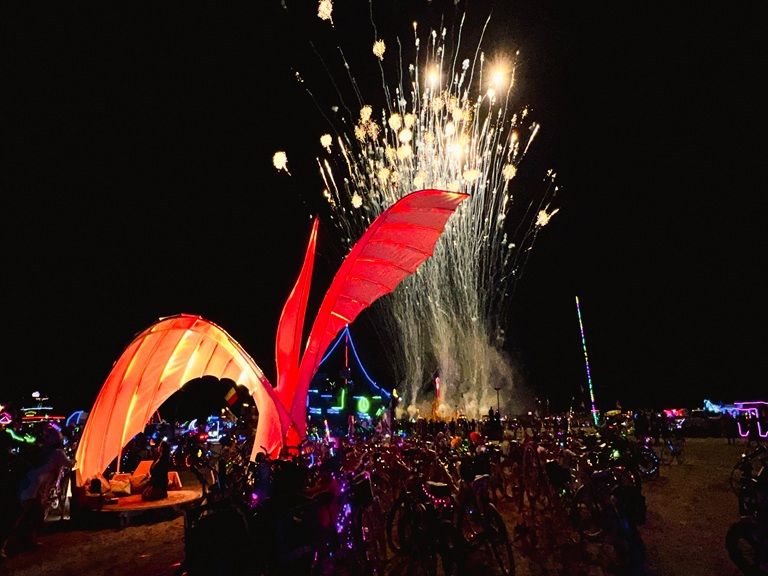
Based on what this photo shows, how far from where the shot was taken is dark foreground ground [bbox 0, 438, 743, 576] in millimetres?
5855

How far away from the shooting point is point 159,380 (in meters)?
13.1

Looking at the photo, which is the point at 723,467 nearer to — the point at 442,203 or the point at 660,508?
the point at 660,508

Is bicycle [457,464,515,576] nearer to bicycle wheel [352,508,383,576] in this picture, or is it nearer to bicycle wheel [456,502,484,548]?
bicycle wheel [456,502,484,548]

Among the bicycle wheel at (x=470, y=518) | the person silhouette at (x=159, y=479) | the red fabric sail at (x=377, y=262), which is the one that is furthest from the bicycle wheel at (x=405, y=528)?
the red fabric sail at (x=377, y=262)

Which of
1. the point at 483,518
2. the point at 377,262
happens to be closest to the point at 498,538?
the point at 483,518

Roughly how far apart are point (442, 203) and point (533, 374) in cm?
4981

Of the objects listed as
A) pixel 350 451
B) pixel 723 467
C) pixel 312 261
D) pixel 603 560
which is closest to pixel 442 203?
pixel 312 261

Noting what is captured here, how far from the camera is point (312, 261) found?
17375 mm

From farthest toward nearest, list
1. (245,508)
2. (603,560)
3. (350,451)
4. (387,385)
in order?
(387,385)
(350,451)
(603,560)
(245,508)

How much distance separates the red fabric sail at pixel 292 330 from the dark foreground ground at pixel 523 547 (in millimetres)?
6488

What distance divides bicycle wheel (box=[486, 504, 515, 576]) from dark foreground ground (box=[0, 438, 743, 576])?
23cm

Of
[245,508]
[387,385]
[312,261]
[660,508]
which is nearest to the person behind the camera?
[245,508]

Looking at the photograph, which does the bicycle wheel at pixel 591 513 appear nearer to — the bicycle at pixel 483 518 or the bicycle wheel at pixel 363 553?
the bicycle at pixel 483 518

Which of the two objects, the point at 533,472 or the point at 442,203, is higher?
the point at 442,203
